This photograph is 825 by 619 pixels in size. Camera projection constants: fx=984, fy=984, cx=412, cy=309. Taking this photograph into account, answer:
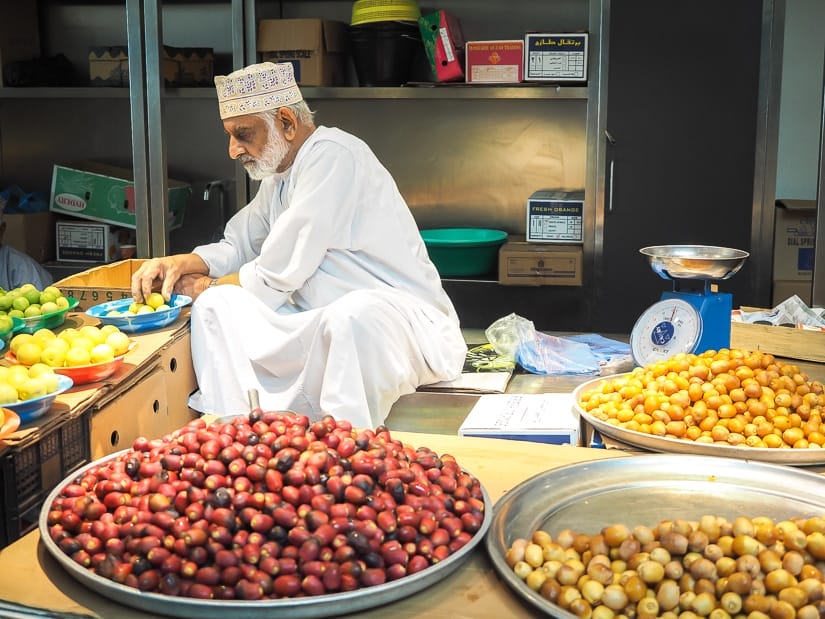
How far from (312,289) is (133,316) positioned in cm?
73

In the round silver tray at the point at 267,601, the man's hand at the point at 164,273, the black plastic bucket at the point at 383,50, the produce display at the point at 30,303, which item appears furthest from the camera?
the black plastic bucket at the point at 383,50

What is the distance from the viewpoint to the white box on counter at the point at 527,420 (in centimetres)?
225

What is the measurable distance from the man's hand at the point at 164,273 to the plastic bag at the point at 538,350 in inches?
45.1

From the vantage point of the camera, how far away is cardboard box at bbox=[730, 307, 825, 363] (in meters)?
2.70

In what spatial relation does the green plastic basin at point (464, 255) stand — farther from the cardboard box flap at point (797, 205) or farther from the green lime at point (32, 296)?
the green lime at point (32, 296)

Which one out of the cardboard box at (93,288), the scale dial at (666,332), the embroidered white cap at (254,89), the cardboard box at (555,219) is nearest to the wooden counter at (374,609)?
the scale dial at (666,332)

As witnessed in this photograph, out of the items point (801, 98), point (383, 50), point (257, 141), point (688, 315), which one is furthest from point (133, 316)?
point (801, 98)

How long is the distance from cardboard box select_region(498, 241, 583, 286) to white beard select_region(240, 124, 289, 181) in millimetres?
1173

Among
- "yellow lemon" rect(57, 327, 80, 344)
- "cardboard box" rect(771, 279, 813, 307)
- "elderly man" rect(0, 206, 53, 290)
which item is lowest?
"cardboard box" rect(771, 279, 813, 307)

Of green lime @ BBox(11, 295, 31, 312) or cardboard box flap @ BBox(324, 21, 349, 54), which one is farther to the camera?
cardboard box flap @ BBox(324, 21, 349, 54)

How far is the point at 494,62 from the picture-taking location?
4223 millimetres

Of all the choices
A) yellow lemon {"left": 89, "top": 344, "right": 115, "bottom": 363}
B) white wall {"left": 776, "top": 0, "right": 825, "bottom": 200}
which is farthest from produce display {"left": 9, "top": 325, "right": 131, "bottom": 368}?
white wall {"left": 776, "top": 0, "right": 825, "bottom": 200}

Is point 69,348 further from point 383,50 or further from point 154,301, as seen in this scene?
point 383,50

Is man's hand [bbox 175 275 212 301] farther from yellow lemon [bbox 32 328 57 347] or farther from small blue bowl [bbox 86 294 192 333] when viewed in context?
yellow lemon [bbox 32 328 57 347]
